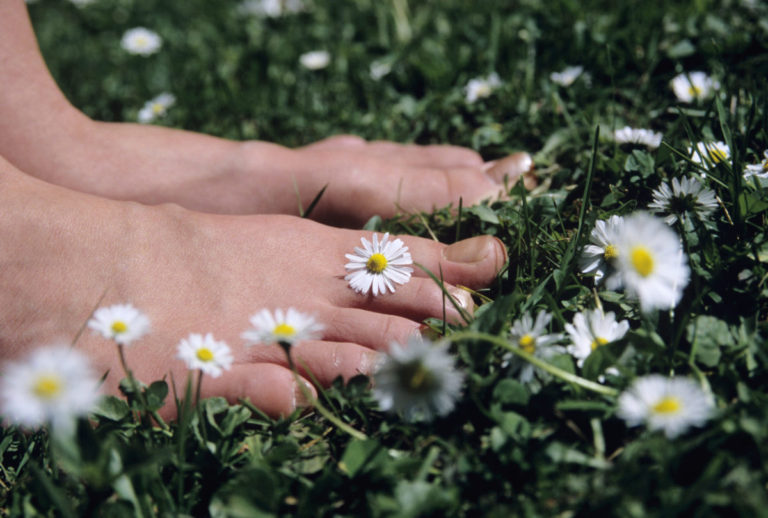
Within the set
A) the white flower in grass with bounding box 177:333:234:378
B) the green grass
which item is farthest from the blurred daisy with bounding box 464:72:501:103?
the white flower in grass with bounding box 177:333:234:378

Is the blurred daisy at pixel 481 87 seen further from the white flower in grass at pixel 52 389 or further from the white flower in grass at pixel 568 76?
the white flower in grass at pixel 52 389

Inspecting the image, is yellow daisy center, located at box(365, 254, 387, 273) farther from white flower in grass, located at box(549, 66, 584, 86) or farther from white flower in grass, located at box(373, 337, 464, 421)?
white flower in grass, located at box(549, 66, 584, 86)

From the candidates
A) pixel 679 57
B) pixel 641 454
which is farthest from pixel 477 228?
pixel 679 57

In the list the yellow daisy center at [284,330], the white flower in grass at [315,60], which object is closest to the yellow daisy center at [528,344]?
the yellow daisy center at [284,330]

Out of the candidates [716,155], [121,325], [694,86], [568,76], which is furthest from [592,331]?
[568,76]

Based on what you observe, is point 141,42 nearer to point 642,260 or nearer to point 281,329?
point 281,329

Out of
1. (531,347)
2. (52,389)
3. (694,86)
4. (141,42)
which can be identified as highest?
(694,86)
